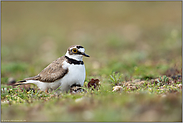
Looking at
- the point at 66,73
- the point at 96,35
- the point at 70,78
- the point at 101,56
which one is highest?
the point at 96,35

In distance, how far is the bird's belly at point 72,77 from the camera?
5.96 metres

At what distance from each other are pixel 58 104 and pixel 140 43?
9.83 meters

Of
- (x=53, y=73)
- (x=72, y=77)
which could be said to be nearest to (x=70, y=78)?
(x=72, y=77)

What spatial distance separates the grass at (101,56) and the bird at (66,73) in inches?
12.5

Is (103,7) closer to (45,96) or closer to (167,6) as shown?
(167,6)

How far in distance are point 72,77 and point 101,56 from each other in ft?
20.9

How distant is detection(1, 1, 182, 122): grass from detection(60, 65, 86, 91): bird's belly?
0.34 meters

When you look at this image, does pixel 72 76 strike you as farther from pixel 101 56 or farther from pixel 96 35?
pixel 96 35

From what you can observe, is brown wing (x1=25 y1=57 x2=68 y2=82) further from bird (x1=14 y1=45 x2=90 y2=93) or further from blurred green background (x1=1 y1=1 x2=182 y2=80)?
blurred green background (x1=1 y1=1 x2=182 y2=80)

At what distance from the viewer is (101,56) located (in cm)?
1224

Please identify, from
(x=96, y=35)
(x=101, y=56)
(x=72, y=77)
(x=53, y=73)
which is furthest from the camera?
(x=96, y=35)

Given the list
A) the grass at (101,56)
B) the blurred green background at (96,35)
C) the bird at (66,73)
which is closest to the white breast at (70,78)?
the bird at (66,73)

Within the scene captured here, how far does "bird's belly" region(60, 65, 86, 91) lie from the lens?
5.96 meters

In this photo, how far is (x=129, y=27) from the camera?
17562mm
